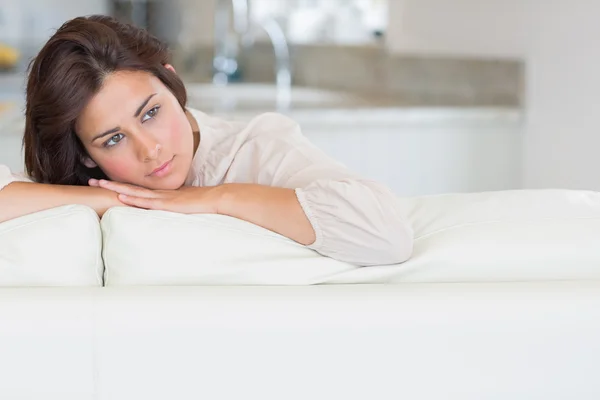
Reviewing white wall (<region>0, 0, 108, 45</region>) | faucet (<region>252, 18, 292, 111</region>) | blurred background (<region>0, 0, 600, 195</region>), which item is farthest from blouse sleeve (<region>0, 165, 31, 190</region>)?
white wall (<region>0, 0, 108, 45</region>)

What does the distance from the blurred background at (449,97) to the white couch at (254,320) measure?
4.52 feet

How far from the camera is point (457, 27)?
422 cm

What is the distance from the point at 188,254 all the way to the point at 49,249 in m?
0.19

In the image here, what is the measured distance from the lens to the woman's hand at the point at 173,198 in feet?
5.05

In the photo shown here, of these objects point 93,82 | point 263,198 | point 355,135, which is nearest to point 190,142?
point 93,82

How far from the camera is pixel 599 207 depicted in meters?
1.58

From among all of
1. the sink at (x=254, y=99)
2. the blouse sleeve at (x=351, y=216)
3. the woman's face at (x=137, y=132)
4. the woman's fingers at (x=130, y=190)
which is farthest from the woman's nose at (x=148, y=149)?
the sink at (x=254, y=99)

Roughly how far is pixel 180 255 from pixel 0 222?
0.98 ft

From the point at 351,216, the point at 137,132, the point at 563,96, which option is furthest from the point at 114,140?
the point at 563,96

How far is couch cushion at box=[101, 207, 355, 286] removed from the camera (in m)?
1.37

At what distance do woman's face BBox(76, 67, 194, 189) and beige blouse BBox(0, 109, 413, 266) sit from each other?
90 millimetres

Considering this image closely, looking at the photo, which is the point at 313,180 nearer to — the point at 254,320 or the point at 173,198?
the point at 173,198

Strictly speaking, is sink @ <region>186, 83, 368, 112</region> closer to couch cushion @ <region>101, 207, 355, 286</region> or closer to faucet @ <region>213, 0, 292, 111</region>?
faucet @ <region>213, 0, 292, 111</region>

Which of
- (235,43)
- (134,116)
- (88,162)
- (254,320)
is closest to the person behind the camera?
(254,320)
